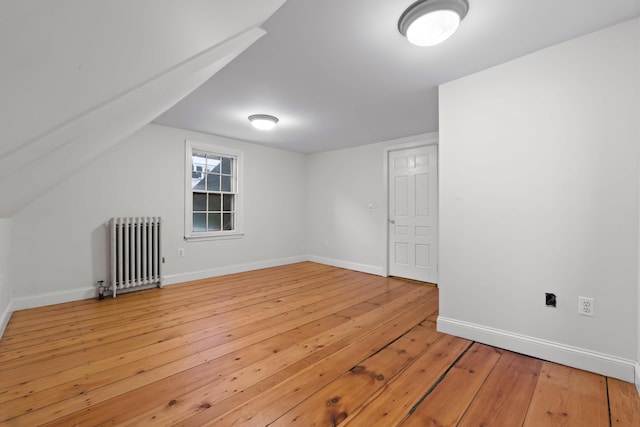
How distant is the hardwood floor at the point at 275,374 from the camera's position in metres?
1.49

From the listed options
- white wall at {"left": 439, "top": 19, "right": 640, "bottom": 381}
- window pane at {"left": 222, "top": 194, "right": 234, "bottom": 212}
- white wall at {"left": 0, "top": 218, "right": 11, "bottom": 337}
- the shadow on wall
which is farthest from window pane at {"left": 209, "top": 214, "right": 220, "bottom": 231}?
white wall at {"left": 439, "top": 19, "right": 640, "bottom": 381}

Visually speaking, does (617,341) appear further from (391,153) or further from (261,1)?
(391,153)

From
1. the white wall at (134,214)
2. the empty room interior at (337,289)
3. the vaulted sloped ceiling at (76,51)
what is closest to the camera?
the vaulted sloped ceiling at (76,51)

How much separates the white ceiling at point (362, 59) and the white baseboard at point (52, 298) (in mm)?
2327

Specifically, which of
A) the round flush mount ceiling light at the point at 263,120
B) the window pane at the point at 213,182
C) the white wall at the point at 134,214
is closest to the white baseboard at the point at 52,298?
the white wall at the point at 134,214

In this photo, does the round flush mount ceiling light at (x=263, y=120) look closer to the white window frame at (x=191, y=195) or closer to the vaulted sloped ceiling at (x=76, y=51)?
the white window frame at (x=191, y=195)

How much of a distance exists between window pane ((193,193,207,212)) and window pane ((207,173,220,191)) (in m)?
0.16

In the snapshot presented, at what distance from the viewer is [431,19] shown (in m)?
1.65

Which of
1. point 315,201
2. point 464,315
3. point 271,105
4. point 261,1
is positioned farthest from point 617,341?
point 315,201

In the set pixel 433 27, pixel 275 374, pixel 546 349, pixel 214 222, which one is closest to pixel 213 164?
pixel 214 222

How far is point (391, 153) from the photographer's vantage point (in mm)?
4750

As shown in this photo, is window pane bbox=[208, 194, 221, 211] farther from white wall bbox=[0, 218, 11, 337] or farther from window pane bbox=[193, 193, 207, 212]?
white wall bbox=[0, 218, 11, 337]

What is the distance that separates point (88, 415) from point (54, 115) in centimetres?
159

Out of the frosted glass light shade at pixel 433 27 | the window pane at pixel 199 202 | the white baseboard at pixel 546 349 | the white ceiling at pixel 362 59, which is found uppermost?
the white ceiling at pixel 362 59
